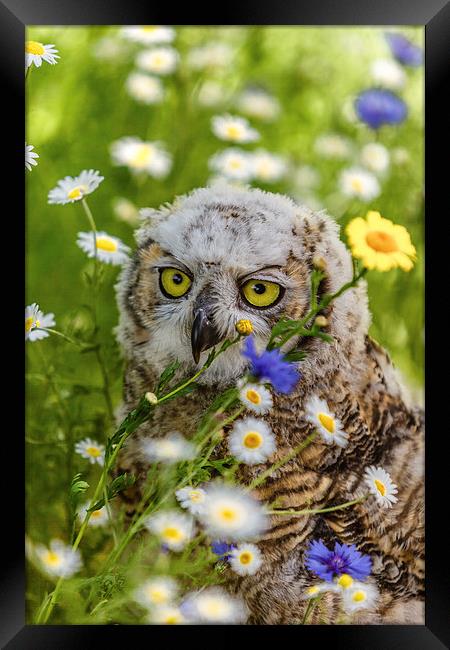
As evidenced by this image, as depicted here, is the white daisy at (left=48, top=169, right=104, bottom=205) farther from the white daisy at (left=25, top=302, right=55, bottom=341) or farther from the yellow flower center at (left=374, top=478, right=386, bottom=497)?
the yellow flower center at (left=374, top=478, right=386, bottom=497)

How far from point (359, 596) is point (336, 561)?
3.6 inches

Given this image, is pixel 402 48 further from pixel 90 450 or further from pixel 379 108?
pixel 90 450

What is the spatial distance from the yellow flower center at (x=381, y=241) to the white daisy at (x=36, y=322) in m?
0.64

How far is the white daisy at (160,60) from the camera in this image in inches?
47.4

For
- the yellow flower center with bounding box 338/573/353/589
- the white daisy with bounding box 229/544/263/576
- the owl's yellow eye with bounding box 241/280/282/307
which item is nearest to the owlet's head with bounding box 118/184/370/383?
the owl's yellow eye with bounding box 241/280/282/307

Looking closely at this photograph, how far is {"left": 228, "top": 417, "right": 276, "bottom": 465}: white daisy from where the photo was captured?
3.92 ft

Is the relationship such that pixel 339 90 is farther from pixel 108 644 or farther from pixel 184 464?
pixel 108 644

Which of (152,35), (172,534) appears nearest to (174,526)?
(172,534)

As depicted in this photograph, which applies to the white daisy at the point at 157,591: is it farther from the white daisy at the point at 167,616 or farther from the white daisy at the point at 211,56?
the white daisy at the point at 211,56

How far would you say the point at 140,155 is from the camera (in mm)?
1200

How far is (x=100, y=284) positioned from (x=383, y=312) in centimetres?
56

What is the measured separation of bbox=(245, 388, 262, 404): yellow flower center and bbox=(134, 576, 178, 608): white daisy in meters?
0.38
